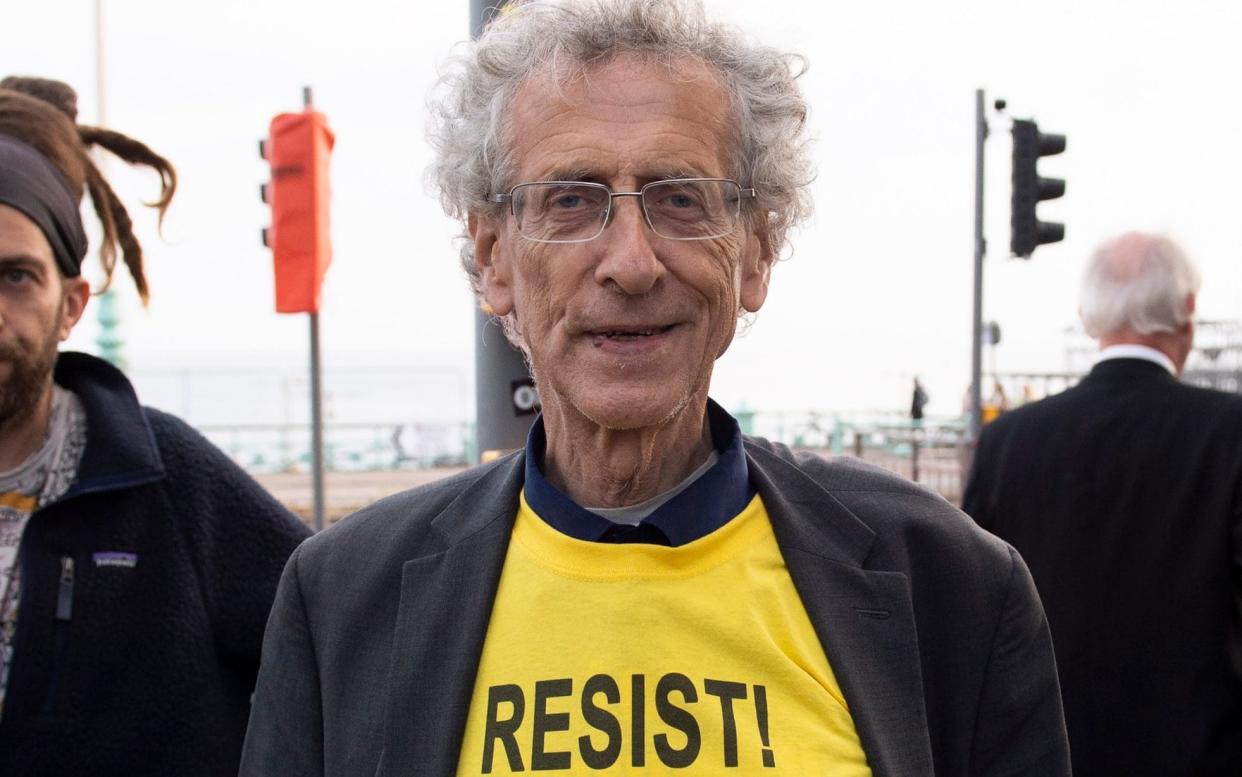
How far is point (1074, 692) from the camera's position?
346 cm

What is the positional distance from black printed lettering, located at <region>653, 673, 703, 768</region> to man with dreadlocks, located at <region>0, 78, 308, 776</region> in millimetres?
1125

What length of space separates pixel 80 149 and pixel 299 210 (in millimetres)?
2863

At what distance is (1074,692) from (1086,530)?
1.44 ft

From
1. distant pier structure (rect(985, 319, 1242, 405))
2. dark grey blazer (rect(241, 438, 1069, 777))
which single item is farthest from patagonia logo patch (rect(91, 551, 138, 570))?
distant pier structure (rect(985, 319, 1242, 405))

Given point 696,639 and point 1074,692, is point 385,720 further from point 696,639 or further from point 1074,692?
point 1074,692

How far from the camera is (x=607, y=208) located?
185cm

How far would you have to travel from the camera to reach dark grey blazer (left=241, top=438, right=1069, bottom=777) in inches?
70.1

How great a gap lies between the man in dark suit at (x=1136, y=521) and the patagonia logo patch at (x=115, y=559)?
7.88 ft

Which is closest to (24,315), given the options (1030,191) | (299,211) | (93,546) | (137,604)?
(93,546)

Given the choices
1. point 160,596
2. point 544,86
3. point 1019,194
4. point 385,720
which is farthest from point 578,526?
point 1019,194

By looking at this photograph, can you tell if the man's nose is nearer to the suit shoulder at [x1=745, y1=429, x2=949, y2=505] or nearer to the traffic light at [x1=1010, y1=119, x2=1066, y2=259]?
the suit shoulder at [x1=745, y1=429, x2=949, y2=505]

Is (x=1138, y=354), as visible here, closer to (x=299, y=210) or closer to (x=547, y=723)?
(x=547, y=723)

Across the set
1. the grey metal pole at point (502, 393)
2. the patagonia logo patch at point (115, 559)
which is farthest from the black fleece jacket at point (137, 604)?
the grey metal pole at point (502, 393)

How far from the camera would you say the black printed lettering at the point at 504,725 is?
1723mm
